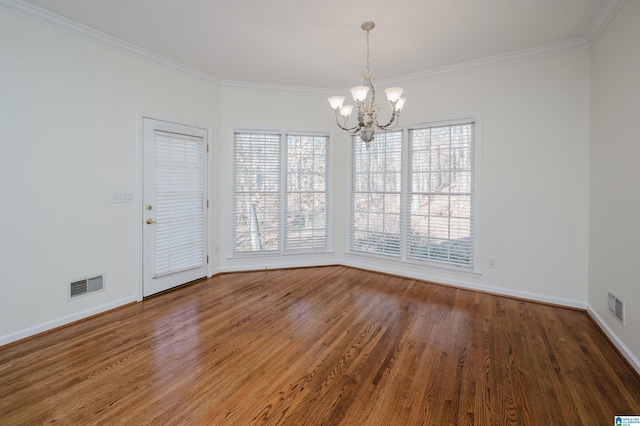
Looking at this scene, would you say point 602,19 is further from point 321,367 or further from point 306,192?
point 321,367

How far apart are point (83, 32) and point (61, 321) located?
9.35 ft

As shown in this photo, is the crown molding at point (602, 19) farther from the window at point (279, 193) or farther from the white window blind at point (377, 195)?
the window at point (279, 193)

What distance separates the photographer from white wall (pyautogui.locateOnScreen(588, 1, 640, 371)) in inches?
86.1

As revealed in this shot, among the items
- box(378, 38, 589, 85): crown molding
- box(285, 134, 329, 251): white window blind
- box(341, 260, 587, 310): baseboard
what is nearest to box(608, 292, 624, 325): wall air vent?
box(341, 260, 587, 310): baseboard

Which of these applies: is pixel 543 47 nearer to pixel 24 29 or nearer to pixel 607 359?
pixel 607 359

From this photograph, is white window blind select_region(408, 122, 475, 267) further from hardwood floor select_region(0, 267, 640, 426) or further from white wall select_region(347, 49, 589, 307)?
hardwood floor select_region(0, 267, 640, 426)

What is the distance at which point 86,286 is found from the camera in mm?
2965

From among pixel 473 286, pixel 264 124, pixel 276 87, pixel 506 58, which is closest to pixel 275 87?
pixel 276 87

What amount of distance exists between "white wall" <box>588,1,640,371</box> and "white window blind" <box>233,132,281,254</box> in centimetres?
384

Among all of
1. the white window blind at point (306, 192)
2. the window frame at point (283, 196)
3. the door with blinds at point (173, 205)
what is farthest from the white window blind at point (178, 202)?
the white window blind at point (306, 192)

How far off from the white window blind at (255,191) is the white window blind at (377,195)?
4.25 ft

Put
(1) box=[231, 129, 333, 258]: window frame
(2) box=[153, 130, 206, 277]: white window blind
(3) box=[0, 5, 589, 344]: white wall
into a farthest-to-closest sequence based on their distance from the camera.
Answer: (1) box=[231, 129, 333, 258]: window frame, (2) box=[153, 130, 206, 277]: white window blind, (3) box=[0, 5, 589, 344]: white wall

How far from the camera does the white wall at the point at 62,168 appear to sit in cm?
246

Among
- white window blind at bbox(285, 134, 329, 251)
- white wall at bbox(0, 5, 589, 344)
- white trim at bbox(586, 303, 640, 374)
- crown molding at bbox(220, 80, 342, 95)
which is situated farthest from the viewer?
white window blind at bbox(285, 134, 329, 251)
